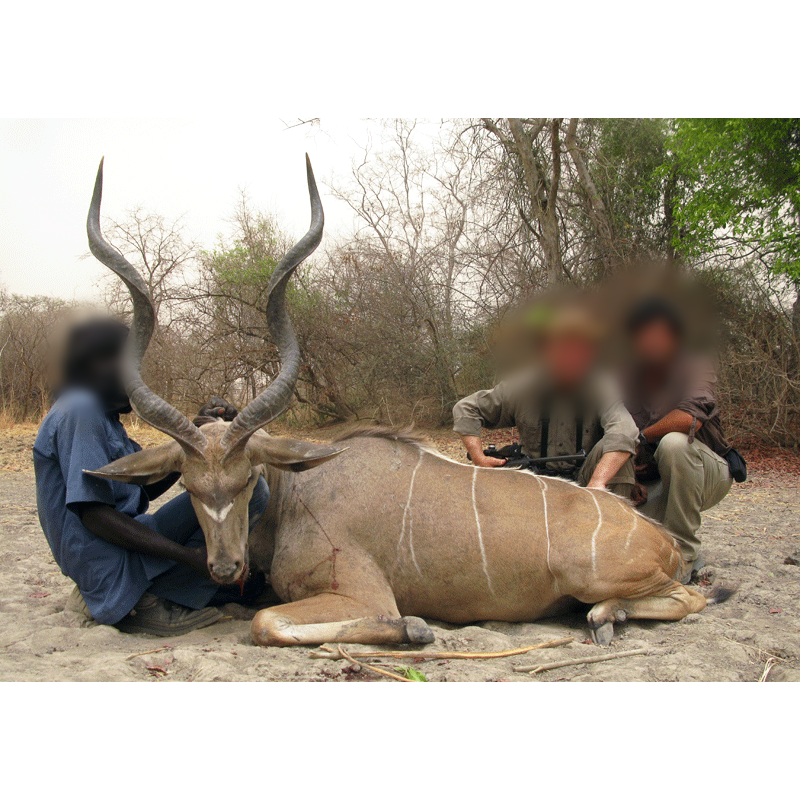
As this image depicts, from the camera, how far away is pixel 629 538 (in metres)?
2.87

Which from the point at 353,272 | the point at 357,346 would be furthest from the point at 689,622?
the point at 353,272

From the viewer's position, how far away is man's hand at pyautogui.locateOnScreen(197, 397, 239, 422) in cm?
305

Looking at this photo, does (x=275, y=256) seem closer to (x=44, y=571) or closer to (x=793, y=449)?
(x=44, y=571)

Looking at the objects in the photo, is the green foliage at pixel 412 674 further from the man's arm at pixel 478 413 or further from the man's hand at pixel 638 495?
the man's hand at pixel 638 495

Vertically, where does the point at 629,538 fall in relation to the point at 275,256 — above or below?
below

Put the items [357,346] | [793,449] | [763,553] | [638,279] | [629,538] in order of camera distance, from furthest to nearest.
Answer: [793,449], [357,346], [763,553], [638,279], [629,538]

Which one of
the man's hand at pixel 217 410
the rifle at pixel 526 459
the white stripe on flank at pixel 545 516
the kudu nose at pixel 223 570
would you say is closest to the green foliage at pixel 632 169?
the rifle at pixel 526 459

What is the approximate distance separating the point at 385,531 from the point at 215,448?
31.7 inches

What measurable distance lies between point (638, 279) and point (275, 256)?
2774mm

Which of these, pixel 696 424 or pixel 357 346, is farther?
pixel 357 346

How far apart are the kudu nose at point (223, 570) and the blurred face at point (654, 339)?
7.03 ft

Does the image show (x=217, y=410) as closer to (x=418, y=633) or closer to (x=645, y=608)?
(x=418, y=633)

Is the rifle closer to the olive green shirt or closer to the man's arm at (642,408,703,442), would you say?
the olive green shirt

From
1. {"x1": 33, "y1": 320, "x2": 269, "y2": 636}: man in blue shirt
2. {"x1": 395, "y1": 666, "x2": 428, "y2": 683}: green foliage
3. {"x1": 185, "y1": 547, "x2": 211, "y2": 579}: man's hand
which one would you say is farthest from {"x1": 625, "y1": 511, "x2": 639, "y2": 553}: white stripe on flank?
{"x1": 185, "y1": 547, "x2": 211, "y2": 579}: man's hand
